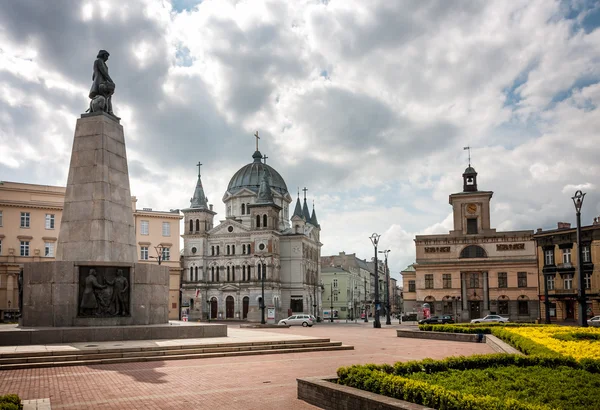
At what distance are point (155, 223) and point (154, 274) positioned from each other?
4741 cm

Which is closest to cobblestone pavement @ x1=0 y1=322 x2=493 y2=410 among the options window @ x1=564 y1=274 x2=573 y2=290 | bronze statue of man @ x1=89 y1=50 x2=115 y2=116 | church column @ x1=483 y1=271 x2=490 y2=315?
bronze statue of man @ x1=89 y1=50 x2=115 y2=116

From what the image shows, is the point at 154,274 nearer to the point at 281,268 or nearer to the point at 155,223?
the point at 155,223

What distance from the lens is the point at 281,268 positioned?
289 ft

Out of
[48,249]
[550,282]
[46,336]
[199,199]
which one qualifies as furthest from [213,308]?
[46,336]

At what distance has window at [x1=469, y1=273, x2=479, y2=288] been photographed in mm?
65688

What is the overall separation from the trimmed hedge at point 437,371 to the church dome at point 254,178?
82.9m

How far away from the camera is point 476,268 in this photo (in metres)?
65.6

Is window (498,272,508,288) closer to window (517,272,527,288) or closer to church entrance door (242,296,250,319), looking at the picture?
window (517,272,527,288)

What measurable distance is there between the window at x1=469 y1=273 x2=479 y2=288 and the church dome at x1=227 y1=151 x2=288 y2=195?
41656 millimetres

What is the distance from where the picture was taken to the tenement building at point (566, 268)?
55875 mm

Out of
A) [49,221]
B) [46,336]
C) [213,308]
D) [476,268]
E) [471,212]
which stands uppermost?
[471,212]

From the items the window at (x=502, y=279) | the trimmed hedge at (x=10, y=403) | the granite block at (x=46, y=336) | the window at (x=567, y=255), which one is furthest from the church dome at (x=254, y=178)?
the trimmed hedge at (x=10, y=403)

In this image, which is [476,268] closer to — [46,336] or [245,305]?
[245,305]

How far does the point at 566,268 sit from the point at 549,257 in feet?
11.0
